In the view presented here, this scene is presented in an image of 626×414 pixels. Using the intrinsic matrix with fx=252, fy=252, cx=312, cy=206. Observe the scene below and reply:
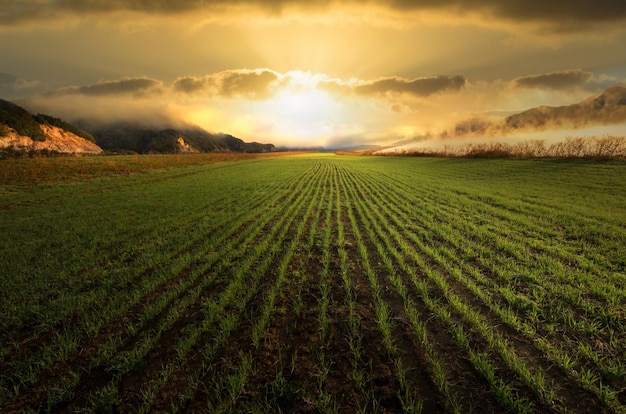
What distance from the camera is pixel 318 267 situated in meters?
8.02

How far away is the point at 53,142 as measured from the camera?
5064 inches

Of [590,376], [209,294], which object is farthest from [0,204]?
[590,376]

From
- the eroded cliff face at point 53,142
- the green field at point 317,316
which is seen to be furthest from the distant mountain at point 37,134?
the green field at point 317,316

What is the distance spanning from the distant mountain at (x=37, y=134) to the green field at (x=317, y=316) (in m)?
120

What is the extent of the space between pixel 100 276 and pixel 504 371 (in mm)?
9986

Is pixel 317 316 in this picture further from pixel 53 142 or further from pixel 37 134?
pixel 53 142

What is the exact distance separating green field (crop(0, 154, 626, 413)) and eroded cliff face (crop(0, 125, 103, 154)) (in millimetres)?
135209

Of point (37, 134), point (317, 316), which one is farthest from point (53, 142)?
point (317, 316)

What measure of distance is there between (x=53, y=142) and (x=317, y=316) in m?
184

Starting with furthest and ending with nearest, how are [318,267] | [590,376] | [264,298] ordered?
[318,267] < [264,298] < [590,376]

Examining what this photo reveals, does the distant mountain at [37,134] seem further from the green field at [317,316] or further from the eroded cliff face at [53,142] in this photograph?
the green field at [317,316]

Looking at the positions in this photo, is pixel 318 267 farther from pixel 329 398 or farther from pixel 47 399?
pixel 47 399

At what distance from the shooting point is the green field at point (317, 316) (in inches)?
145

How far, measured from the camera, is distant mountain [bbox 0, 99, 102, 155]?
106 metres
